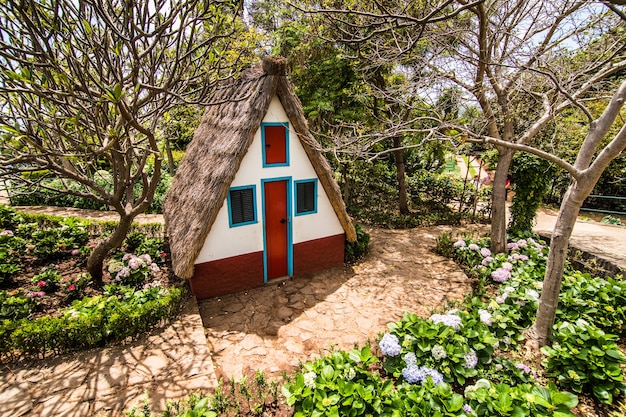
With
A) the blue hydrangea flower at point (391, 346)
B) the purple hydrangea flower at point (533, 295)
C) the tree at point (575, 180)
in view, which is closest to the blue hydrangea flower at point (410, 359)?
the blue hydrangea flower at point (391, 346)

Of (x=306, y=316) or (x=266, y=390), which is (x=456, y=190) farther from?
(x=266, y=390)

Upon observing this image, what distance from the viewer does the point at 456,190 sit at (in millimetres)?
12719

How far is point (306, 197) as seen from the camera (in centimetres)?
677

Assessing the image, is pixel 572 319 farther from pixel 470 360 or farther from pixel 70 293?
pixel 70 293

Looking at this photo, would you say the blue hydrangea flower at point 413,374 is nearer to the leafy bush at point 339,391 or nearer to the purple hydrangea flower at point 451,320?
the leafy bush at point 339,391

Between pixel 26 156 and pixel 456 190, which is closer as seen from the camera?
pixel 26 156

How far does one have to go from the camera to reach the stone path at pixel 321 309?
4746 millimetres

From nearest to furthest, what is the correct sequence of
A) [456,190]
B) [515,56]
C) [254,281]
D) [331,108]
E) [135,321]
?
[135,321], [515,56], [254,281], [331,108], [456,190]

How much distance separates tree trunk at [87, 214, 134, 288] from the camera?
5.66m

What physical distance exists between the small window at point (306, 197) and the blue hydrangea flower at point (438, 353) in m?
3.87

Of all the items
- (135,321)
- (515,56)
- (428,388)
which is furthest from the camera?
(515,56)

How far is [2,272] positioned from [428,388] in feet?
25.1

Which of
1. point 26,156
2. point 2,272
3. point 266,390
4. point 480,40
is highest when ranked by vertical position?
point 480,40

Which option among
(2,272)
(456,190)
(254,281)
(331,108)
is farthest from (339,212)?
(456,190)
